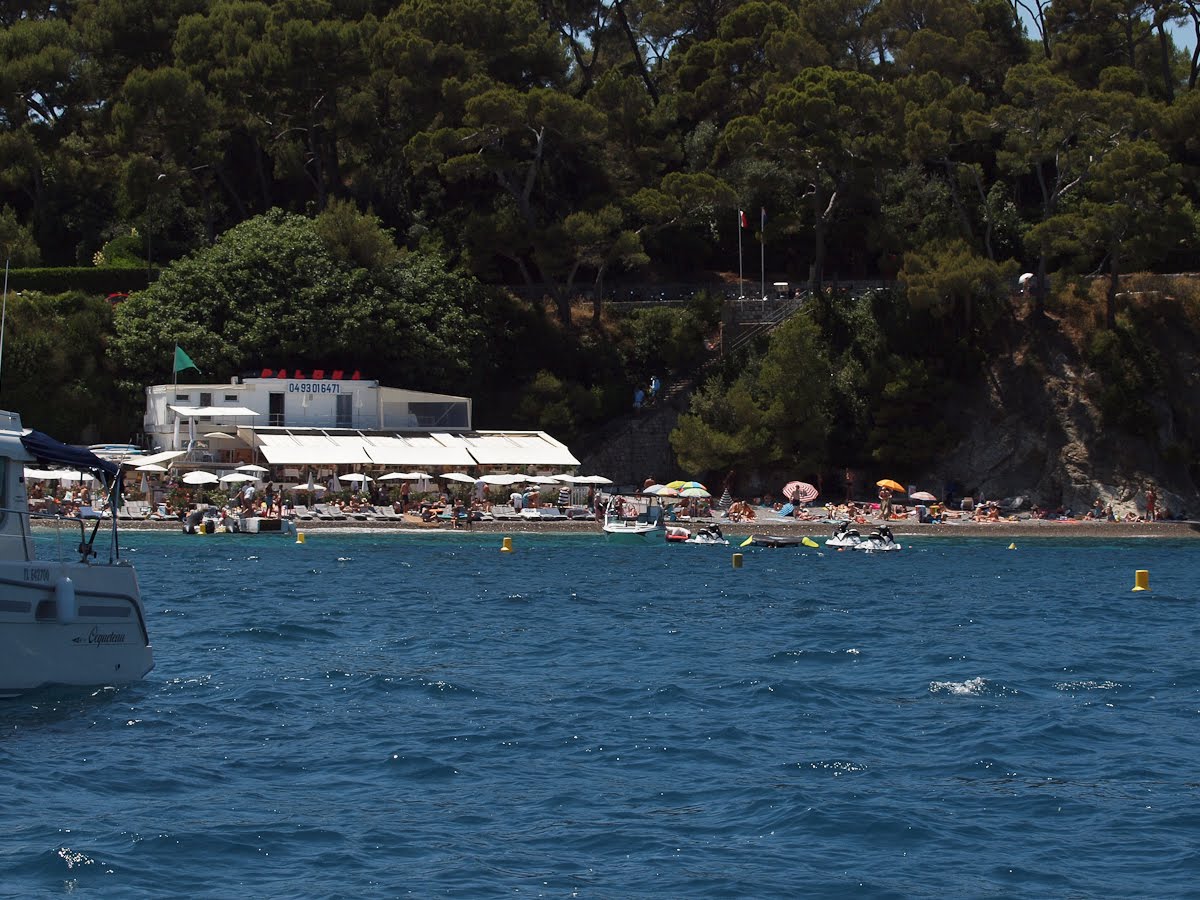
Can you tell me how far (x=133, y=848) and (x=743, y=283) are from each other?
59245mm

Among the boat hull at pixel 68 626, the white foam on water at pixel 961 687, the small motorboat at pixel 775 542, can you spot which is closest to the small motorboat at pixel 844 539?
the small motorboat at pixel 775 542

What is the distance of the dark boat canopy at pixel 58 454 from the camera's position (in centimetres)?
2000

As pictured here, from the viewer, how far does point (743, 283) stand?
71688 millimetres

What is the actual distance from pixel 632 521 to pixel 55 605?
36664 millimetres

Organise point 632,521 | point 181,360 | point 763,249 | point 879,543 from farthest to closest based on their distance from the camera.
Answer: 1. point 763,249
2. point 181,360
3. point 632,521
4. point 879,543

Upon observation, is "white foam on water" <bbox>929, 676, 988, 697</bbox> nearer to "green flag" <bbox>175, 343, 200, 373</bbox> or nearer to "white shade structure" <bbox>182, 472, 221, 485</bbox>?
"white shade structure" <bbox>182, 472, 221, 485</bbox>

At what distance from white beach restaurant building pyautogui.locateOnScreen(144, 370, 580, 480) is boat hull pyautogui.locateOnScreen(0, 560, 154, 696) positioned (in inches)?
1403

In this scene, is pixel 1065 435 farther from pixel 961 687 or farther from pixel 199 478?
pixel 961 687

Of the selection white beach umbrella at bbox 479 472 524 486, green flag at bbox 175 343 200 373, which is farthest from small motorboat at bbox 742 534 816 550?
green flag at bbox 175 343 200 373

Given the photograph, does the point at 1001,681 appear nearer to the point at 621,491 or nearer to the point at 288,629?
the point at 288,629

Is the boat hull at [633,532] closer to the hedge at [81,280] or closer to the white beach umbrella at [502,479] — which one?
the white beach umbrella at [502,479]

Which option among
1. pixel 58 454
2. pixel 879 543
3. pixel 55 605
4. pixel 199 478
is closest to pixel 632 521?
pixel 879 543

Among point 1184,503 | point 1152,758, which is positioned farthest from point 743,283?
point 1152,758

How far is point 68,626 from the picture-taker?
63.3 feet
